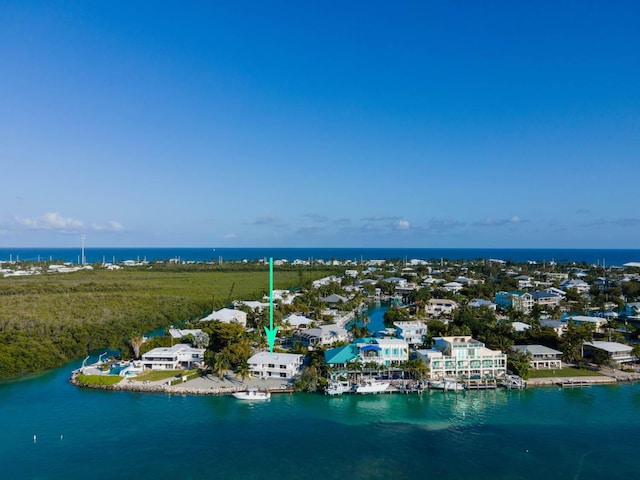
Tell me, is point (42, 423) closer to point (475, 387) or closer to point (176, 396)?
point (176, 396)

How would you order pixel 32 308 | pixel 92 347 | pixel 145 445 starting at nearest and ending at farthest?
pixel 145 445, pixel 92 347, pixel 32 308

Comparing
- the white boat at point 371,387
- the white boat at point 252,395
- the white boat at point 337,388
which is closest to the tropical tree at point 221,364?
the white boat at point 252,395

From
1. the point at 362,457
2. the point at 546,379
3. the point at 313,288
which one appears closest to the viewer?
the point at 362,457

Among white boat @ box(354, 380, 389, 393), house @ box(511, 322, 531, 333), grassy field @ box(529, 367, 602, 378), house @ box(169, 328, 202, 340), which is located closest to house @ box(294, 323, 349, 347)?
white boat @ box(354, 380, 389, 393)

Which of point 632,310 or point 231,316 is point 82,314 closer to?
point 231,316

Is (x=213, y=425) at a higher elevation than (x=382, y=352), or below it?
below

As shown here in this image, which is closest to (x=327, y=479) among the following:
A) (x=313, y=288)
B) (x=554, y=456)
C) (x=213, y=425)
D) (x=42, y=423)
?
(x=213, y=425)

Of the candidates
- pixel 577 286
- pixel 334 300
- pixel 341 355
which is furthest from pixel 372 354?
pixel 577 286

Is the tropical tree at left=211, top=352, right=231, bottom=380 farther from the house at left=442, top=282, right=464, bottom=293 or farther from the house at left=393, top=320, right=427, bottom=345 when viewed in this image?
the house at left=442, top=282, right=464, bottom=293
